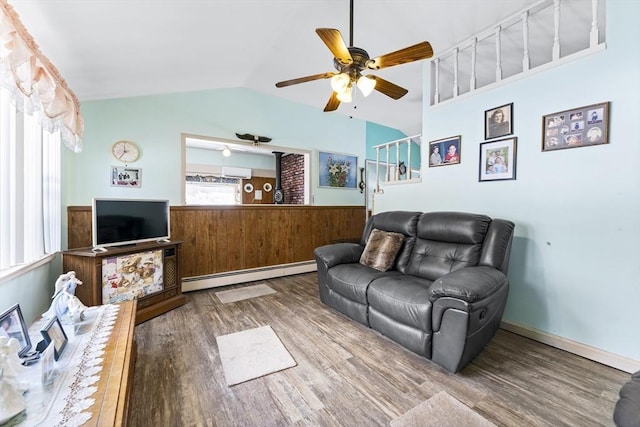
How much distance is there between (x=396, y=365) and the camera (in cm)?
185

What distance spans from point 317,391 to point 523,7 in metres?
3.58

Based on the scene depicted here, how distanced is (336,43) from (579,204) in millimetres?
2254

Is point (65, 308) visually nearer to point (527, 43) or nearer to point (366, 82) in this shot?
point (366, 82)

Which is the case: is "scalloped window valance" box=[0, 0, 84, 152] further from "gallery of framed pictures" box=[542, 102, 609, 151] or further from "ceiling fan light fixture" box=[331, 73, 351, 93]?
"gallery of framed pictures" box=[542, 102, 609, 151]

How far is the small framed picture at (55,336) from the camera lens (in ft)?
3.97

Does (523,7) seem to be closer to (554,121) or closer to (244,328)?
(554,121)

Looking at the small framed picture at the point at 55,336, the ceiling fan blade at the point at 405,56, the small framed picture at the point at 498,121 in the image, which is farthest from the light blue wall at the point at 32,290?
the small framed picture at the point at 498,121

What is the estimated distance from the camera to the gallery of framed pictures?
189cm

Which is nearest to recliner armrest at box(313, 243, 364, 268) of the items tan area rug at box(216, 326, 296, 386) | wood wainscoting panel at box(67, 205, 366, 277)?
tan area rug at box(216, 326, 296, 386)

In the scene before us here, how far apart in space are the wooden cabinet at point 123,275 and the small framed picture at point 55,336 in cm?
108

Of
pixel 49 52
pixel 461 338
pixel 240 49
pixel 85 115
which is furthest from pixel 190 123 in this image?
pixel 461 338

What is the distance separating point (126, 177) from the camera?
307 cm

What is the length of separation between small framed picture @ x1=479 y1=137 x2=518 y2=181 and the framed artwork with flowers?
2630 mm

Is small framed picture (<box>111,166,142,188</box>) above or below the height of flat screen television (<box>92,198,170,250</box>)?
above
